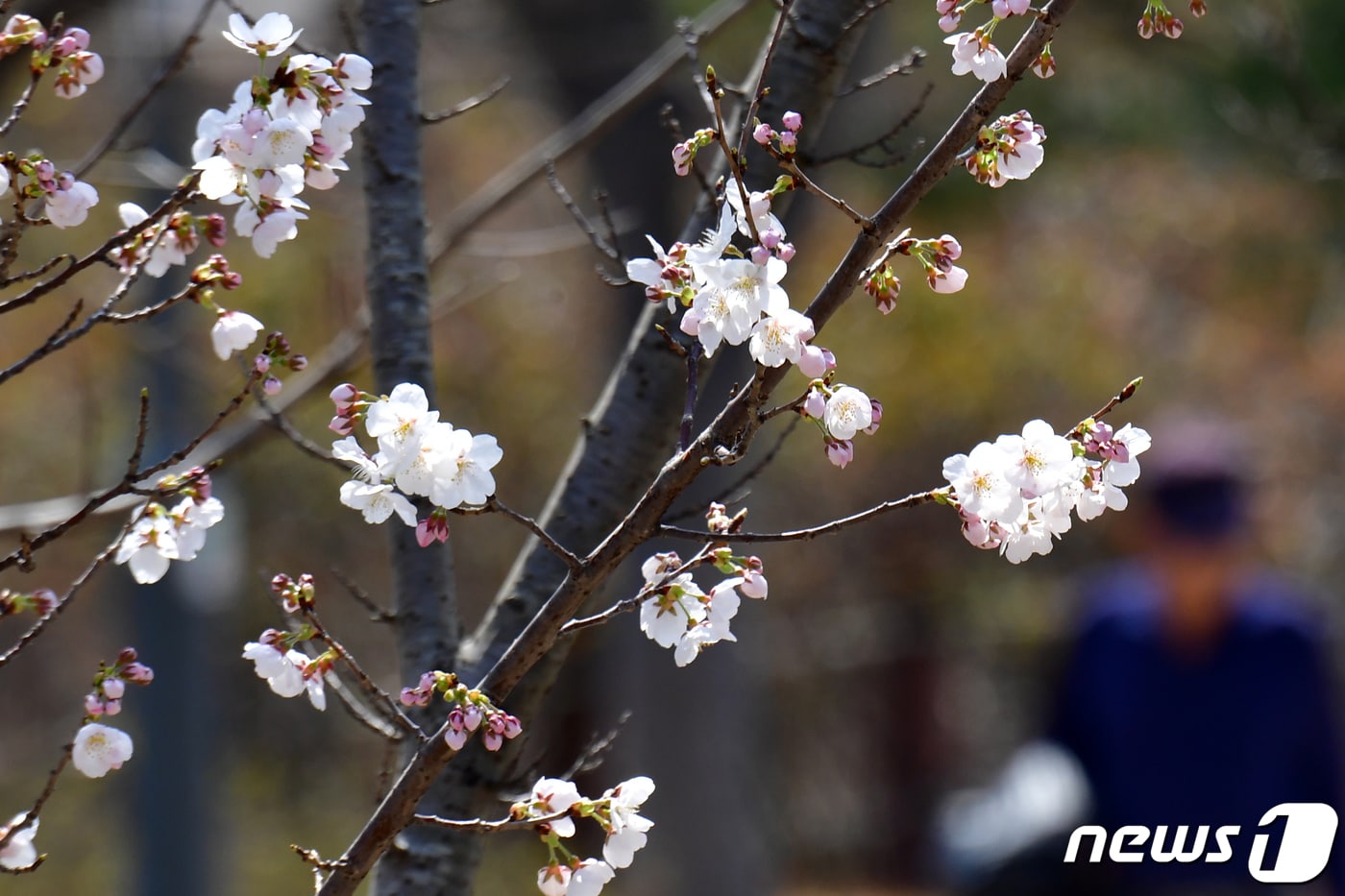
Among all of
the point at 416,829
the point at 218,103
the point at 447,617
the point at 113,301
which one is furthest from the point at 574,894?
the point at 218,103

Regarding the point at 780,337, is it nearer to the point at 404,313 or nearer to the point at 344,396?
the point at 344,396

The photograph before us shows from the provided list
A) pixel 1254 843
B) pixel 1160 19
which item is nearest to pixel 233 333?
pixel 1160 19

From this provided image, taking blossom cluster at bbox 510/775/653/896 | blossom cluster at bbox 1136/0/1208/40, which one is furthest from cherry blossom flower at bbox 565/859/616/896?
blossom cluster at bbox 1136/0/1208/40

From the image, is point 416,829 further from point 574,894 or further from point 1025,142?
point 1025,142

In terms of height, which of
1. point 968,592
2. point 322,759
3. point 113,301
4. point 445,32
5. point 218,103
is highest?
point 113,301

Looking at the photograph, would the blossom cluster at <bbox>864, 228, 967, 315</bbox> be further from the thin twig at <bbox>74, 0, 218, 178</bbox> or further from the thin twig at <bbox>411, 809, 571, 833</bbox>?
the thin twig at <bbox>74, 0, 218, 178</bbox>

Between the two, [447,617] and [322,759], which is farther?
[322,759]

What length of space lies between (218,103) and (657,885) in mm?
4526

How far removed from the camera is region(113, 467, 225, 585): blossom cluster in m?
1.27

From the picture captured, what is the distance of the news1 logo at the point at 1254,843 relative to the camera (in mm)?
2998

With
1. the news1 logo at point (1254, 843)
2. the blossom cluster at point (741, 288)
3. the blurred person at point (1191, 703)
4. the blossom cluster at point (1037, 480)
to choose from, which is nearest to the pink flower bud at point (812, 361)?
the blossom cluster at point (741, 288)

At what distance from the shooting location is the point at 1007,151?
1.17m

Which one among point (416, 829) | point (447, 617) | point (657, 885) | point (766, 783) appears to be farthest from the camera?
point (766, 783)

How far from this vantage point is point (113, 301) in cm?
138
